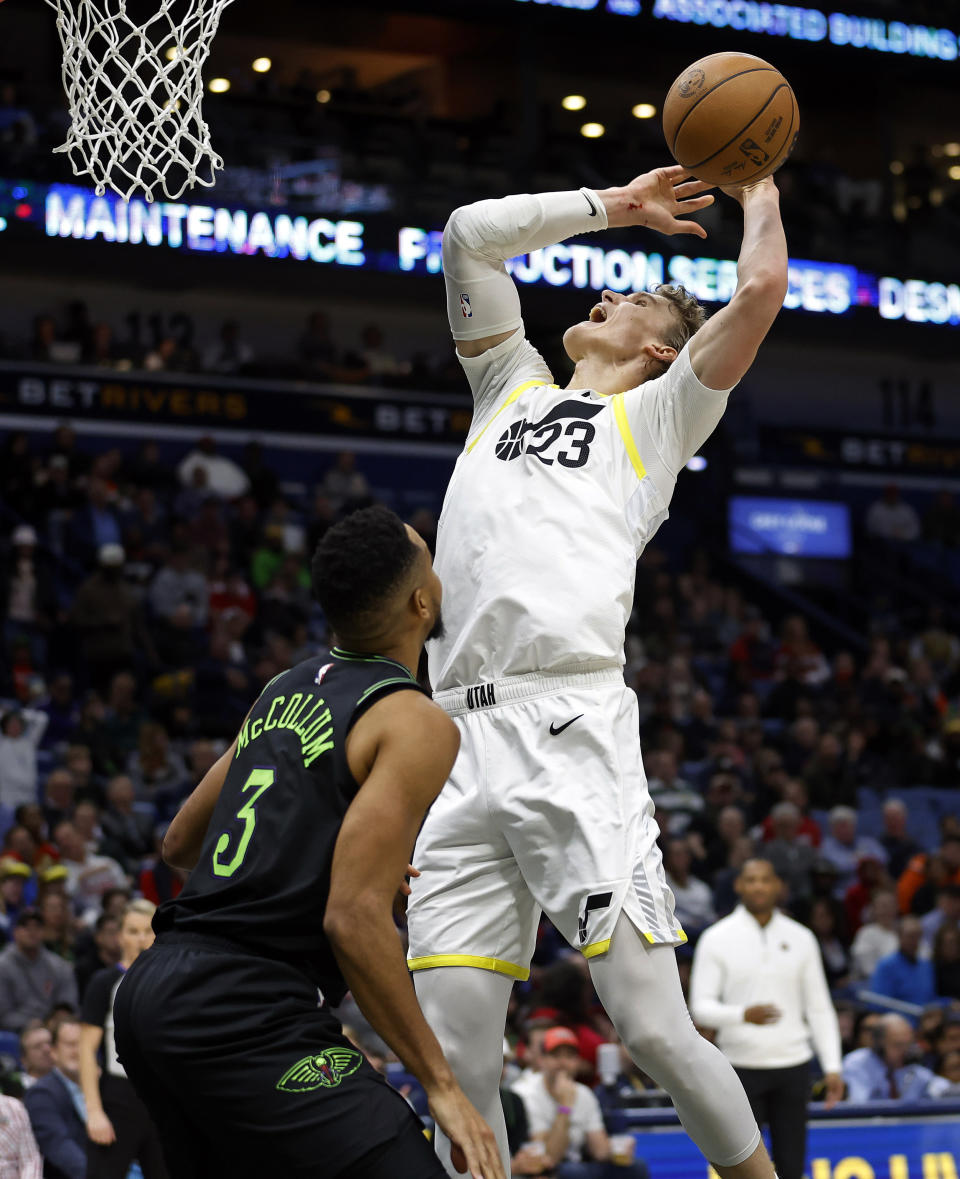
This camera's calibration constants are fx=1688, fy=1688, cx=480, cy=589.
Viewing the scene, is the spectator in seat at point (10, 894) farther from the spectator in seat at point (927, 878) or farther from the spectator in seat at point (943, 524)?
the spectator in seat at point (943, 524)

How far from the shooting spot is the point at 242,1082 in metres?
2.98

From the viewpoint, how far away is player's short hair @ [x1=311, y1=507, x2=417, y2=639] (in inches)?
129

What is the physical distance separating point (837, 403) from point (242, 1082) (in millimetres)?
21886

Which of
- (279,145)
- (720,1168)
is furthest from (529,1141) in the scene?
(279,145)

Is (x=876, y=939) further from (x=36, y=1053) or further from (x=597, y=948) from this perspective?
(x=597, y=948)

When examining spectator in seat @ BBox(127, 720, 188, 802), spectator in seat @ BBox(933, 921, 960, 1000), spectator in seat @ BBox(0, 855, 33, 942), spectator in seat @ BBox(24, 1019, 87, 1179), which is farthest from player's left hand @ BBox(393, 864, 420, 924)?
spectator in seat @ BBox(127, 720, 188, 802)

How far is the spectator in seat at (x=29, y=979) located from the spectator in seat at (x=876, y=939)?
19.0 feet

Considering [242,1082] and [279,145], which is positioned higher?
[279,145]

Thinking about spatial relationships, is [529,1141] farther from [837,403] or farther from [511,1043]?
[837,403]

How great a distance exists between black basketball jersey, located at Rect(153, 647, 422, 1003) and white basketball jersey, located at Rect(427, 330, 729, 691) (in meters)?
0.72

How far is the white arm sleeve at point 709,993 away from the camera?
8.20 metres

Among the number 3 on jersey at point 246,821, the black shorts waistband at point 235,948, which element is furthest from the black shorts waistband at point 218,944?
the number 3 on jersey at point 246,821

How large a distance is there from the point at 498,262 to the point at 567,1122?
447 centimetres

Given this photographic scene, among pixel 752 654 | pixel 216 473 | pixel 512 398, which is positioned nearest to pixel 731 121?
pixel 512 398
